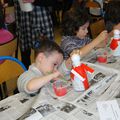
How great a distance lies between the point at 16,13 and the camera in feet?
8.37

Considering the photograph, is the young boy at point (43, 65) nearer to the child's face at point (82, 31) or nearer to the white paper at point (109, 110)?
the white paper at point (109, 110)

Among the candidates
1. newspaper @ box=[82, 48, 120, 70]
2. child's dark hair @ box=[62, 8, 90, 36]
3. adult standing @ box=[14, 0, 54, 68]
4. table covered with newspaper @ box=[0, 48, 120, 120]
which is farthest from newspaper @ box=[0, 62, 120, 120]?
adult standing @ box=[14, 0, 54, 68]

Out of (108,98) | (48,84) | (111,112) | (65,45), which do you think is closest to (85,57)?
(65,45)

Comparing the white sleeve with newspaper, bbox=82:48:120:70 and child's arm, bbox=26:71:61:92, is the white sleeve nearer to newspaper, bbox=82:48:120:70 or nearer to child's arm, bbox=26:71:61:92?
child's arm, bbox=26:71:61:92

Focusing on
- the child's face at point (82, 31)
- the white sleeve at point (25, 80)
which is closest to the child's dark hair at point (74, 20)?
the child's face at point (82, 31)

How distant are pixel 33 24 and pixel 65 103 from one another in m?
1.59

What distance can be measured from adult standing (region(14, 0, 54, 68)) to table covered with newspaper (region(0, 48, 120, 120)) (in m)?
1.28

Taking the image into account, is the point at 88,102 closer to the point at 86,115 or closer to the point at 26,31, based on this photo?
the point at 86,115

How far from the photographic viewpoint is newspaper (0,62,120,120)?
2.94 ft

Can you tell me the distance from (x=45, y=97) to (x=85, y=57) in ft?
1.81

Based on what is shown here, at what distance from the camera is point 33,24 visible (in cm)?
245

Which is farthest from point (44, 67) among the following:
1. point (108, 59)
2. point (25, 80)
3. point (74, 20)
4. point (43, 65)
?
point (74, 20)

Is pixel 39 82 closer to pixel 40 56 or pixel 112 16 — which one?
pixel 40 56

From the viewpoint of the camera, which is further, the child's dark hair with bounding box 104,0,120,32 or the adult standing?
the adult standing
